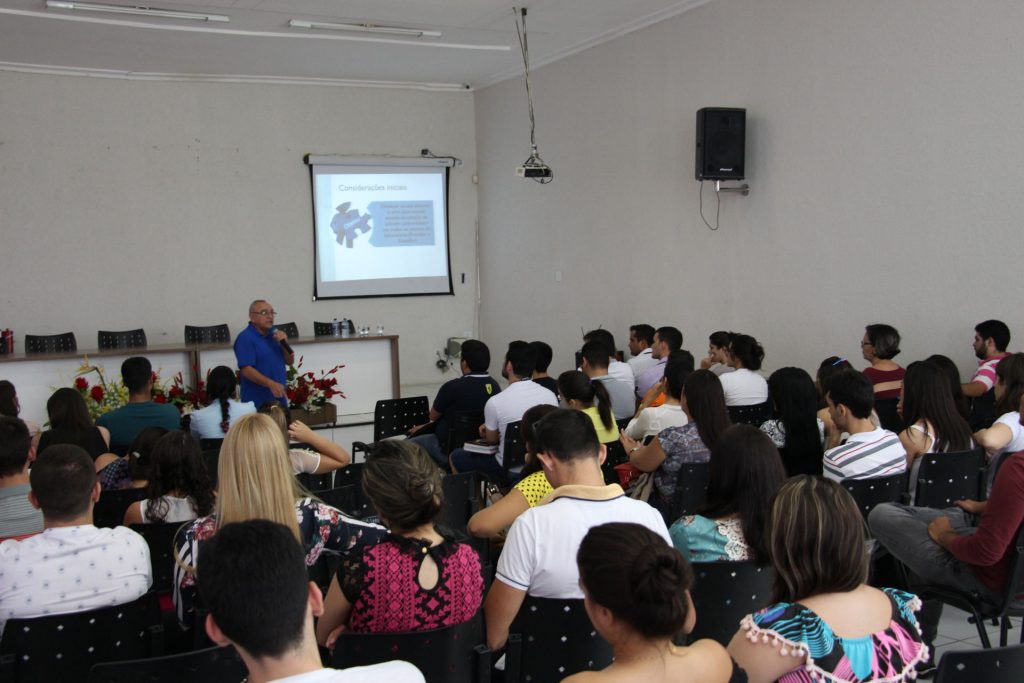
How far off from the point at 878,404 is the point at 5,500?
433cm

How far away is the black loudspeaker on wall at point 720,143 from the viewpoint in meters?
7.58

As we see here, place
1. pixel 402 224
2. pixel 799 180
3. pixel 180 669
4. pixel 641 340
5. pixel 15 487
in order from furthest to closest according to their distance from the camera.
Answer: pixel 402 224 < pixel 641 340 < pixel 799 180 < pixel 15 487 < pixel 180 669

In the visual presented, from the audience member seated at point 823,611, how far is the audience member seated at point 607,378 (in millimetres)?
3625

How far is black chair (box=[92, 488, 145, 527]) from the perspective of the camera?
3.59 m

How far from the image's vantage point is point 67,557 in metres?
2.48

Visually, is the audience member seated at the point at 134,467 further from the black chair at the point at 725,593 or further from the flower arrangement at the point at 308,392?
the flower arrangement at the point at 308,392

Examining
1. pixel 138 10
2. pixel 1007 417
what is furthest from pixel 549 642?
pixel 138 10

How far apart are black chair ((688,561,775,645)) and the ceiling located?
21.1 feet

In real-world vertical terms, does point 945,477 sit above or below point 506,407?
below

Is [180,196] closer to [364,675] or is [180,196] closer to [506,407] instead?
[506,407]

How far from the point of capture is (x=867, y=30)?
667 centimetres

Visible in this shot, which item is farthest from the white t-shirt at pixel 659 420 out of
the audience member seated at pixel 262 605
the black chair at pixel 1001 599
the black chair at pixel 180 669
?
the audience member seated at pixel 262 605

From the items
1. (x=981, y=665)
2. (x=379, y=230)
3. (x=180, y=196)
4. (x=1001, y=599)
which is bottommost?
(x=1001, y=599)

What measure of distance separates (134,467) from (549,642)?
2.17 meters
